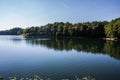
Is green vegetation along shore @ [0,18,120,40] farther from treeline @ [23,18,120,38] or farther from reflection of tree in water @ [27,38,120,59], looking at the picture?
reflection of tree in water @ [27,38,120,59]

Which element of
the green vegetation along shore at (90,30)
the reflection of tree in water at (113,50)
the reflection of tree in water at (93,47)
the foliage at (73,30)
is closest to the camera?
the reflection of tree in water at (113,50)

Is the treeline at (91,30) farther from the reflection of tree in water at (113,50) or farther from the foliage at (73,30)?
the reflection of tree in water at (113,50)

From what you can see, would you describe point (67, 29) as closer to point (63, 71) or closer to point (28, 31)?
point (28, 31)

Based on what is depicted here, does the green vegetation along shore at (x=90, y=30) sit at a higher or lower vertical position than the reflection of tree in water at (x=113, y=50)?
higher

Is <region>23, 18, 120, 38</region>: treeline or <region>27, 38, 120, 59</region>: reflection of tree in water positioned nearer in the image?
<region>27, 38, 120, 59</region>: reflection of tree in water

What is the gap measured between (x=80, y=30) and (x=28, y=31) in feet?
151

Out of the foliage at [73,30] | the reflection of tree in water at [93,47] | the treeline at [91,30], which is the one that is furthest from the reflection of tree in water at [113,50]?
the foliage at [73,30]

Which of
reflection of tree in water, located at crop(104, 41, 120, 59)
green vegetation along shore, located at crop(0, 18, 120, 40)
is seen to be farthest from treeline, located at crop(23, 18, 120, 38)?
reflection of tree in water, located at crop(104, 41, 120, 59)

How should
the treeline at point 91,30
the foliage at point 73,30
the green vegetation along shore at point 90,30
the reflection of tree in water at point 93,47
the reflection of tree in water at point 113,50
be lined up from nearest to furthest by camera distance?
the reflection of tree in water at point 113,50, the reflection of tree in water at point 93,47, the treeline at point 91,30, the green vegetation along shore at point 90,30, the foliage at point 73,30

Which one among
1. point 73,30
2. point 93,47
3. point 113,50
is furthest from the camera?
point 73,30

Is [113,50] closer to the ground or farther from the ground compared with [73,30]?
closer to the ground

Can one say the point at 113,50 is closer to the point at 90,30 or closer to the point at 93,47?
the point at 93,47

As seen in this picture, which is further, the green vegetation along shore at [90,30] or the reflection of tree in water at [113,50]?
the green vegetation along shore at [90,30]

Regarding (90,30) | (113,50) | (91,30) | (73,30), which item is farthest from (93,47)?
(73,30)
